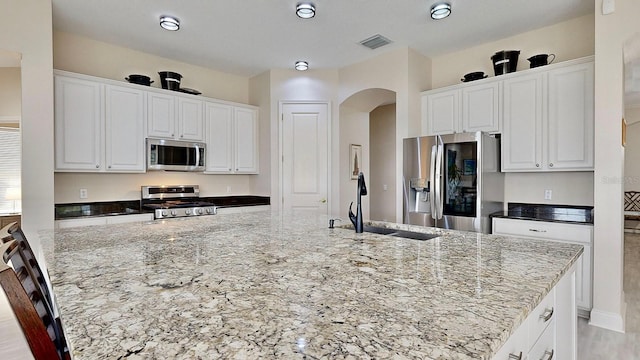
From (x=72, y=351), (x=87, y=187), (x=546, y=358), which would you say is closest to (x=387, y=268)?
(x=546, y=358)

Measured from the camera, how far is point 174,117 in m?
4.10

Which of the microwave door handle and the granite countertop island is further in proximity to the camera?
the microwave door handle

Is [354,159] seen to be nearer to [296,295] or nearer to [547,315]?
[547,315]

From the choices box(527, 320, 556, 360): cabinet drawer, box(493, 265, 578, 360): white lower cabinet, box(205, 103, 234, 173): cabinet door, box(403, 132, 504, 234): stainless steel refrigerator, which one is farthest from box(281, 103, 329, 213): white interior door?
box(527, 320, 556, 360): cabinet drawer

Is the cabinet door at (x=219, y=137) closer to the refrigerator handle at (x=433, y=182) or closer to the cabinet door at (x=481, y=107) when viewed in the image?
the refrigerator handle at (x=433, y=182)

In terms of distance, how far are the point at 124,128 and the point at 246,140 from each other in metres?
1.58

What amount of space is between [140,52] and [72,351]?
434cm

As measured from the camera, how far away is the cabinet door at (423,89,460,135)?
12.4ft

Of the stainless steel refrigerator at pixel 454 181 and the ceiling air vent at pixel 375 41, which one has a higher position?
the ceiling air vent at pixel 375 41

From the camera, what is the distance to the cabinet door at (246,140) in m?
4.72

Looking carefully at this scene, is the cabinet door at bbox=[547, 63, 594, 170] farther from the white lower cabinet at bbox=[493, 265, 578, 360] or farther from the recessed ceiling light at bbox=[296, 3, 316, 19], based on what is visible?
the recessed ceiling light at bbox=[296, 3, 316, 19]

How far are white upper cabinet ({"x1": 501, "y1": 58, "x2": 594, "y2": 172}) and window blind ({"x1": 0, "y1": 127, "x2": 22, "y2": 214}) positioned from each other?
6.87m

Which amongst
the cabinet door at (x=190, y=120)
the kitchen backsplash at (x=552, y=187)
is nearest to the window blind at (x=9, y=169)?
the cabinet door at (x=190, y=120)

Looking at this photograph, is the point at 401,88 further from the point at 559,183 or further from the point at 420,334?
the point at 420,334
